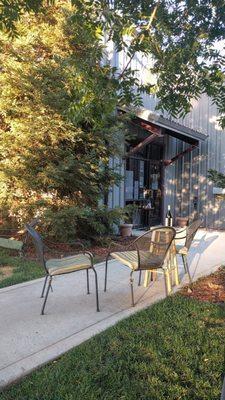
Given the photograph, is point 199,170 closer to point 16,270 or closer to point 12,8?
point 16,270

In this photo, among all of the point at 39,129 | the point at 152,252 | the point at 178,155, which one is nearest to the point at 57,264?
the point at 152,252

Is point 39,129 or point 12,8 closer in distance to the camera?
point 12,8

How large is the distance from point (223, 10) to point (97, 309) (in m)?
3.51

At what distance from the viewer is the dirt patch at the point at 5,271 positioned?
6.01 meters

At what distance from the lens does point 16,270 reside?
6379 millimetres

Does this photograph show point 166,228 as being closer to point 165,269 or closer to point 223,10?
point 165,269

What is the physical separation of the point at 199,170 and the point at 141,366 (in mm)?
12043

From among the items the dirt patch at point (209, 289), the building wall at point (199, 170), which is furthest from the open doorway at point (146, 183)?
the dirt patch at point (209, 289)

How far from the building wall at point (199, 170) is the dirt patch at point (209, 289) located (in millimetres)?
8068

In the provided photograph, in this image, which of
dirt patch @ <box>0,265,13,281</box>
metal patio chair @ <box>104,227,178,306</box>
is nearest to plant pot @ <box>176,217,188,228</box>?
dirt patch @ <box>0,265,13,281</box>

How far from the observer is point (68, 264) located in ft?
15.4

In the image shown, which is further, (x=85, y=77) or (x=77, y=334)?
(x=77, y=334)

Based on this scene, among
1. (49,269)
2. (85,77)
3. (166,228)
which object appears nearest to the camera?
(85,77)

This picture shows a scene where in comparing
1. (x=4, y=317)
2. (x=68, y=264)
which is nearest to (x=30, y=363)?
(x=4, y=317)
